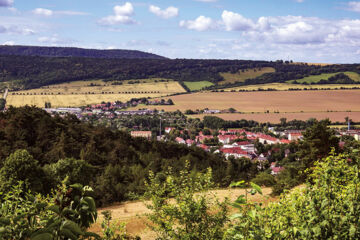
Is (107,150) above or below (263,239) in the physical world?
below

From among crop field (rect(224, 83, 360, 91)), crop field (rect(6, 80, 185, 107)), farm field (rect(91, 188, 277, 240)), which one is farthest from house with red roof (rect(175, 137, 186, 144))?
crop field (rect(224, 83, 360, 91))

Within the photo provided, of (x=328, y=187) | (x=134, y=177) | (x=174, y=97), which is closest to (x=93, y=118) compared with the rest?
(x=174, y=97)

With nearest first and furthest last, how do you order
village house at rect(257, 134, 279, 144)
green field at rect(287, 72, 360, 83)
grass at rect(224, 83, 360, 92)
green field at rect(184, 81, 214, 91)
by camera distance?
village house at rect(257, 134, 279, 144)
grass at rect(224, 83, 360, 92)
green field at rect(287, 72, 360, 83)
green field at rect(184, 81, 214, 91)

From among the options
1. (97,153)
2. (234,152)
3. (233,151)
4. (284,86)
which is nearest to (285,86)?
(284,86)

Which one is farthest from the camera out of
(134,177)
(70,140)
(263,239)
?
(70,140)

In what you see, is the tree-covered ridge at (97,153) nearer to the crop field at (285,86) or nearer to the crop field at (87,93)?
the crop field at (87,93)

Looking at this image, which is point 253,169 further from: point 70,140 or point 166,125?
point 166,125

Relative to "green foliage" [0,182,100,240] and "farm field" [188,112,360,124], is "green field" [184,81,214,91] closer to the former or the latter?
"farm field" [188,112,360,124]
